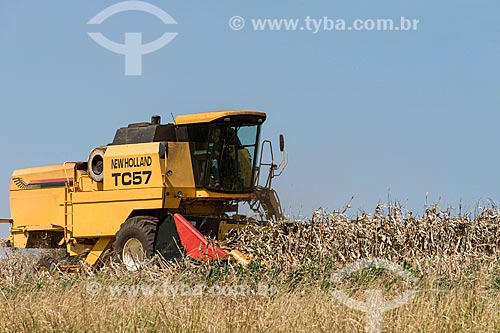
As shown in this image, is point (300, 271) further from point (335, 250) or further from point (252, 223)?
point (252, 223)

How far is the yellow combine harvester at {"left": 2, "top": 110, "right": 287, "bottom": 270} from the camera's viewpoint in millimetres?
13289

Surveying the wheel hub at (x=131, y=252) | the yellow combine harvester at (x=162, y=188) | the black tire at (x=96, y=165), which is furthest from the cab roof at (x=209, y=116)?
the wheel hub at (x=131, y=252)

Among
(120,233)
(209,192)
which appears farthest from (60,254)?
(209,192)

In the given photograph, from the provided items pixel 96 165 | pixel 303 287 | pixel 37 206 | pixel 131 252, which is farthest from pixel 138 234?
pixel 303 287

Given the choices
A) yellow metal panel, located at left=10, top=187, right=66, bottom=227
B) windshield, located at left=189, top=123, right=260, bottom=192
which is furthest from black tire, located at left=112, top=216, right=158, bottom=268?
yellow metal panel, located at left=10, top=187, right=66, bottom=227

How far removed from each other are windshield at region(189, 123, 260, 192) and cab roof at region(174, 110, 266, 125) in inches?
4.5

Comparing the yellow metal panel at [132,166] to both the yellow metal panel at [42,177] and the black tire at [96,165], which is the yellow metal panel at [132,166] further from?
the yellow metal panel at [42,177]

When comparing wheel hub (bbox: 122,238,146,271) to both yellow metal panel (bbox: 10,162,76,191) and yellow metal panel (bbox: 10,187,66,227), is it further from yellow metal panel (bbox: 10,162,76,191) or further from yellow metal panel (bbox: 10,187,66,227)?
yellow metal panel (bbox: 10,162,76,191)

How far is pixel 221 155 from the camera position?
1389cm

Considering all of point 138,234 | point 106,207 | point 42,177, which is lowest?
point 138,234

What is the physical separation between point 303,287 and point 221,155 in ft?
17.0

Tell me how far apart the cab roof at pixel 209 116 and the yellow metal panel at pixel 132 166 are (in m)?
0.66

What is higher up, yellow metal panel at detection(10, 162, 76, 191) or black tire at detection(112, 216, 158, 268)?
yellow metal panel at detection(10, 162, 76, 191)

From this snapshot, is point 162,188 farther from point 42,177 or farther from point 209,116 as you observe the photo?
point 42,177
